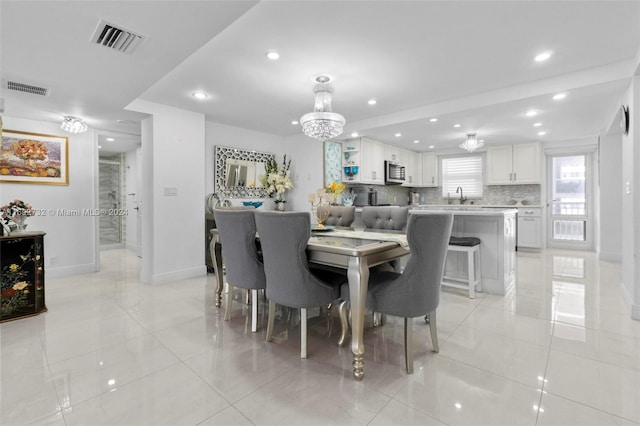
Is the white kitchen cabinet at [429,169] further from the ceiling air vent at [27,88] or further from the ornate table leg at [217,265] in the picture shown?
the ceiling air vent at [27,88]

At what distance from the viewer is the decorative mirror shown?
4938mm

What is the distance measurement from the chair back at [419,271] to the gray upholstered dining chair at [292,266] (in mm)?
406

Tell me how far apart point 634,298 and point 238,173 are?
5095 millimetres

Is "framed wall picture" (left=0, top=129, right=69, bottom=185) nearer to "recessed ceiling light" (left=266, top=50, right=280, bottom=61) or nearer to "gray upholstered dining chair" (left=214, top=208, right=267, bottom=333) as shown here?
"gray upholstered dining chair" (left=214, top=208, right=267, bottom=333)

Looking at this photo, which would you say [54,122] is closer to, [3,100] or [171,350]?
[3,100]

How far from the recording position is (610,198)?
520 cm

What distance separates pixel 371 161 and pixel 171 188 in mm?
3524

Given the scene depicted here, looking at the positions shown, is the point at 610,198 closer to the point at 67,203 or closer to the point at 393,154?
the point at 393,154

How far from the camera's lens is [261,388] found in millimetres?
1718

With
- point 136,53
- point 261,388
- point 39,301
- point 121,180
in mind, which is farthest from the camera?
point 121,180

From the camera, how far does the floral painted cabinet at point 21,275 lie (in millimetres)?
2744

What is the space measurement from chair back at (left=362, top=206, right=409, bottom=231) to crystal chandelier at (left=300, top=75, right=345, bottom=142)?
0.97 metres

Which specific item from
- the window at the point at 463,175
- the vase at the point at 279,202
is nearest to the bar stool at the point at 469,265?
the vase at the point at 279,202

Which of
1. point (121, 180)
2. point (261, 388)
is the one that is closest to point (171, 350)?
point (261, 388)
